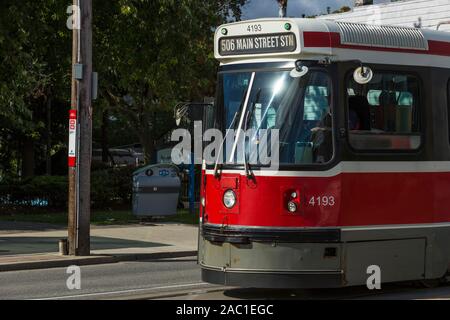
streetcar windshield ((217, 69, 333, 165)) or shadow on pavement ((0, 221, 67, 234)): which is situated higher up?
streetcar windshield ((217, 69, 333, 165))

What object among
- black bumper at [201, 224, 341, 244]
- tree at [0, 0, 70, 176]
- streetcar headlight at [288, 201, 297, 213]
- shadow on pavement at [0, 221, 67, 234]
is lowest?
shadow on pavement at [0, 221, 67, 234]

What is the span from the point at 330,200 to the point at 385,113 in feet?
4.59

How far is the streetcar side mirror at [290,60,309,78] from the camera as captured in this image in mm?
9164

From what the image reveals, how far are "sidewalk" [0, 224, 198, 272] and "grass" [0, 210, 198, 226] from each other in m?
0.93

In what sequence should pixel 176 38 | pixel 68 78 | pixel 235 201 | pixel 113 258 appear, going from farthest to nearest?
pixel 68 78, pixel 176 38, pixel 113 258, pixel 235 201

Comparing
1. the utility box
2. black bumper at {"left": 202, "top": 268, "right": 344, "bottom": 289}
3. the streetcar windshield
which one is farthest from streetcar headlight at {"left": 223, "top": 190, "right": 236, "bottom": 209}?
the utility box

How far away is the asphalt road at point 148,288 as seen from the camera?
9.92 m

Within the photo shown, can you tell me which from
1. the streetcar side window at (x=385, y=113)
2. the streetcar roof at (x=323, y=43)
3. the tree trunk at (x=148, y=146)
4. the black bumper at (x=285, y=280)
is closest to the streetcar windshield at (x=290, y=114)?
the streetcar roof at (x=323, y=43)

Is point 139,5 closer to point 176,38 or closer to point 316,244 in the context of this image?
point 176,38

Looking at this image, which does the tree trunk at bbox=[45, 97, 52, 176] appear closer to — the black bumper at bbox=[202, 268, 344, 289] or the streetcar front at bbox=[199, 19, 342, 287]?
the streetcar front at bbox=[199, 19, 342, 287]

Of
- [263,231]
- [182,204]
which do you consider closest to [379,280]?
[263,231]

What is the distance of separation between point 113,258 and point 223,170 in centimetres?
594

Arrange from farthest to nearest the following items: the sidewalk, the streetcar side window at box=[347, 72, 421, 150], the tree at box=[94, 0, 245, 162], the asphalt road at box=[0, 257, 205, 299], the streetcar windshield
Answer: the tree at box=[94, 0, 245, 162] → the sidewalk → the asphalt road at box=[0, 257, 205, 299] → the streetcar side window at box=[347, 72, 421, 150] → the streetcar windshield

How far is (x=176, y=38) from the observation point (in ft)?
71.7
